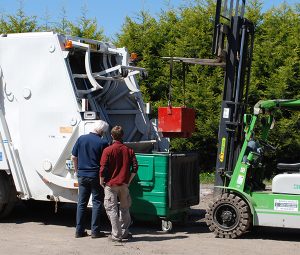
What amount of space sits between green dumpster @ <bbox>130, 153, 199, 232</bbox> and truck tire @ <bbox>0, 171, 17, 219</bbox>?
2.08 m

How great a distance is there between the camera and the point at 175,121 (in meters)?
9.97

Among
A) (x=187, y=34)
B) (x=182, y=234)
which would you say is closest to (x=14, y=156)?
(x=182, y=234)

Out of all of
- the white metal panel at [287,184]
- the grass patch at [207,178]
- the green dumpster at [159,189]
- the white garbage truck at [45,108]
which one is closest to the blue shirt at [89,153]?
the white garbage truck at [45,108]

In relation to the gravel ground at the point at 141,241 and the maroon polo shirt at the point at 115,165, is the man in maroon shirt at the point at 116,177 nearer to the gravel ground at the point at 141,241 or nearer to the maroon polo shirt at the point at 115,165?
the maroon polo shirt at the point at 115,165

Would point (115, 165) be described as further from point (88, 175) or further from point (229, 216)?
point (229, 216)

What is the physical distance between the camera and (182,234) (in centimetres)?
936

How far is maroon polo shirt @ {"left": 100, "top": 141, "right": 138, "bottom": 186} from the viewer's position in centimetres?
855

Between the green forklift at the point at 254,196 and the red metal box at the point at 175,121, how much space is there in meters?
1.20

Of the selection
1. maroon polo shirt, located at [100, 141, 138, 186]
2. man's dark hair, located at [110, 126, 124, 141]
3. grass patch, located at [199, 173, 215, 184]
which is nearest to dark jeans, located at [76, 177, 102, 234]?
maroon polo shirt, located at [100, 141, 138, 186]

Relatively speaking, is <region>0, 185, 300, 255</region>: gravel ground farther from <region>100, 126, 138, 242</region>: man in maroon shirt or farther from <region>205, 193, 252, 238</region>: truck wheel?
<region>100, 126, 138, 242</region>: man in maroon shirt

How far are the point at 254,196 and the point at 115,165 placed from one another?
6.71 ft

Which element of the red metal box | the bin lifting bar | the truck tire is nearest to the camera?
the bin lifting bar

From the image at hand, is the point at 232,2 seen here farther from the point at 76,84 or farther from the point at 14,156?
the point at 14,156

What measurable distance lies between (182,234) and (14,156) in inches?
114
